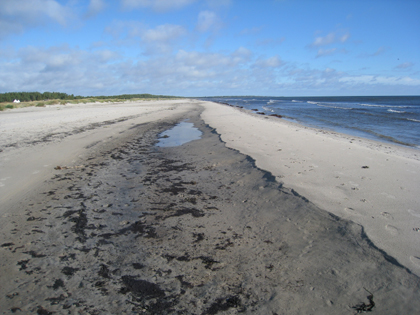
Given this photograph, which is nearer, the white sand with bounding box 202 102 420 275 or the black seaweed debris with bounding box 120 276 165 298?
the black seaweed debris with bounding box 120 276 165 298

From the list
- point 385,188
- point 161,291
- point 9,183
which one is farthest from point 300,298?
point 9,183

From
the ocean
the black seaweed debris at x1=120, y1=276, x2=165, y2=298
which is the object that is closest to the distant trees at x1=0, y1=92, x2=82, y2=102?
the ocean

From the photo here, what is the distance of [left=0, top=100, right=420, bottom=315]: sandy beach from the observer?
234cm

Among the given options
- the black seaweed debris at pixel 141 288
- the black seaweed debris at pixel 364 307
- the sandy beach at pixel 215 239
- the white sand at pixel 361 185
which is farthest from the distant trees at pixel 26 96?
the black seaweed debris at pixel 364 307

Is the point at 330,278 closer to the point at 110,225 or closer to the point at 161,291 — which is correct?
the point at 161,291

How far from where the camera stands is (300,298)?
231 centimetres

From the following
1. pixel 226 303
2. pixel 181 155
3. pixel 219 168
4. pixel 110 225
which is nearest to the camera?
pixel 226 303

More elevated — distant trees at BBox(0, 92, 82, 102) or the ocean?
distant trees at BBox(0, 92, 82, 102)

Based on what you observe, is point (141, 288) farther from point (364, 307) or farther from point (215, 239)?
point (364, 307)

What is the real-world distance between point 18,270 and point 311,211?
391 cm

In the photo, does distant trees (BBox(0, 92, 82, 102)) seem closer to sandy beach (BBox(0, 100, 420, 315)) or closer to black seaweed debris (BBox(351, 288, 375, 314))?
sandy beach (BBox(0, 100, 420, 315))

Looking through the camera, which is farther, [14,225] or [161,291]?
[14,225]

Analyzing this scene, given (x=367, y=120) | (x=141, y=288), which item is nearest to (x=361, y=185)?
(x=141, y=288)

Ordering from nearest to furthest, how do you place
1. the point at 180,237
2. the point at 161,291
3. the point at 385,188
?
1. the point at 161,291
2. the point at 180,237
3. the point at 385,188
